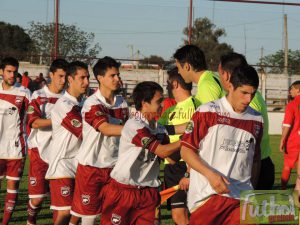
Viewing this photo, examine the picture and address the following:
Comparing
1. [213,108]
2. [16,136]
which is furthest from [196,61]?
[16,136]

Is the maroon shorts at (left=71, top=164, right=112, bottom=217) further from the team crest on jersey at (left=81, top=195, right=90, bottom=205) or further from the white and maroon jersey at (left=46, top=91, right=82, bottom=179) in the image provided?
the white and maroon jersey at (left=46, top=91, right=82, bottom=179)

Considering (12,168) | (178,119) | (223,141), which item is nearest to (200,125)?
(223,141)

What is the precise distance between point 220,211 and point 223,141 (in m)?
0.54

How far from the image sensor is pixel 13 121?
10.1m

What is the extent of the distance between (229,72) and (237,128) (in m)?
0.82

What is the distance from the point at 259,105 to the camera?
672cm

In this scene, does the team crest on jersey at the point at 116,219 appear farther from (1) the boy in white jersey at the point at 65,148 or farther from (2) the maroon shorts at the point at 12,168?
(2) the maroon shorts at the point at 12,168

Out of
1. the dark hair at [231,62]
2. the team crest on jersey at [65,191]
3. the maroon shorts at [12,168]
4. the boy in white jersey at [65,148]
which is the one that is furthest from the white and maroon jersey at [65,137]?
the dark hair at [231,62]

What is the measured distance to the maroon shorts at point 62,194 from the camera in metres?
8.13

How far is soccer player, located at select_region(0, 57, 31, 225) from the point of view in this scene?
1001 centimetres

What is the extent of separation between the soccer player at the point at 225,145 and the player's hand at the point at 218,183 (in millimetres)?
53

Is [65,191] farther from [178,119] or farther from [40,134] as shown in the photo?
[178,119]

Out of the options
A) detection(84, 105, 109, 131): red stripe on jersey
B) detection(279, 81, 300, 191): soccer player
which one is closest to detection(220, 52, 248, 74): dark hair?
detection(84, 105, 109, 131): red stripe on jersey

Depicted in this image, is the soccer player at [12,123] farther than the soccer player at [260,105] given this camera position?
Yes
